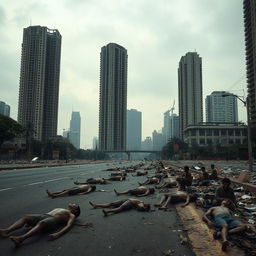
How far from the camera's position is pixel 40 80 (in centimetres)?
12438

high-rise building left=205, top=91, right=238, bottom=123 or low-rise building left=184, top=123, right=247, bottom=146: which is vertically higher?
high-rise building left=205, top=91, right=238, bottom=123

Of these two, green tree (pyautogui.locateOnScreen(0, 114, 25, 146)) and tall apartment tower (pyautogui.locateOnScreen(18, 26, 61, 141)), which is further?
tall apartment tower (pyautogui.locateOnScreen(18, 26, 61, 141))

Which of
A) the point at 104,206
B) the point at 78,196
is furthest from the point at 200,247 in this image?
the point at 78,196

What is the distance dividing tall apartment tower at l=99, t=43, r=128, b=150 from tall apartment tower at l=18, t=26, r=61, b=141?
35.0m

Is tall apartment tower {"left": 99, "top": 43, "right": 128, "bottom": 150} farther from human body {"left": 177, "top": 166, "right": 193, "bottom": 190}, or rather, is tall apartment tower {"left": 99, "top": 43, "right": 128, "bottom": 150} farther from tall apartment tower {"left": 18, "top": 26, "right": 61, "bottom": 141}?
human body {"left": 177, "top": 166, "right": 193, "bottom": 190}

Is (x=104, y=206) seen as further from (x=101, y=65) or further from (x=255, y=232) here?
(x=101, y=65)

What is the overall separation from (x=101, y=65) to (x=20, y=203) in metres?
170

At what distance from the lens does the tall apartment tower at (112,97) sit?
162m

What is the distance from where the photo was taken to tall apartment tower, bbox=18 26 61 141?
406ft

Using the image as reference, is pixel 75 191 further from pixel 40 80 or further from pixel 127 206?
pixel 40 80

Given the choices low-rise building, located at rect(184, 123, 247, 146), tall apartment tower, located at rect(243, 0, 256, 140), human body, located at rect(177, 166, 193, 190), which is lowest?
human body, located at rect(177, 166, 193, 190)

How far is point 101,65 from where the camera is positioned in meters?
174

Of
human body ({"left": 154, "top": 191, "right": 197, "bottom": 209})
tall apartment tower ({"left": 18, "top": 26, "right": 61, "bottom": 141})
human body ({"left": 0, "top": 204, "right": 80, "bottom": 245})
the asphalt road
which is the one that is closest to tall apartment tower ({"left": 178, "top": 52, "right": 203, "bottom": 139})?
tall apartment tower ({"left": 18, "top": 26, "right": 61, "bottom": 141})

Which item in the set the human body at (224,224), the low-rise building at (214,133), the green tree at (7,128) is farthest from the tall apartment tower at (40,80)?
the human body at (224,224)
